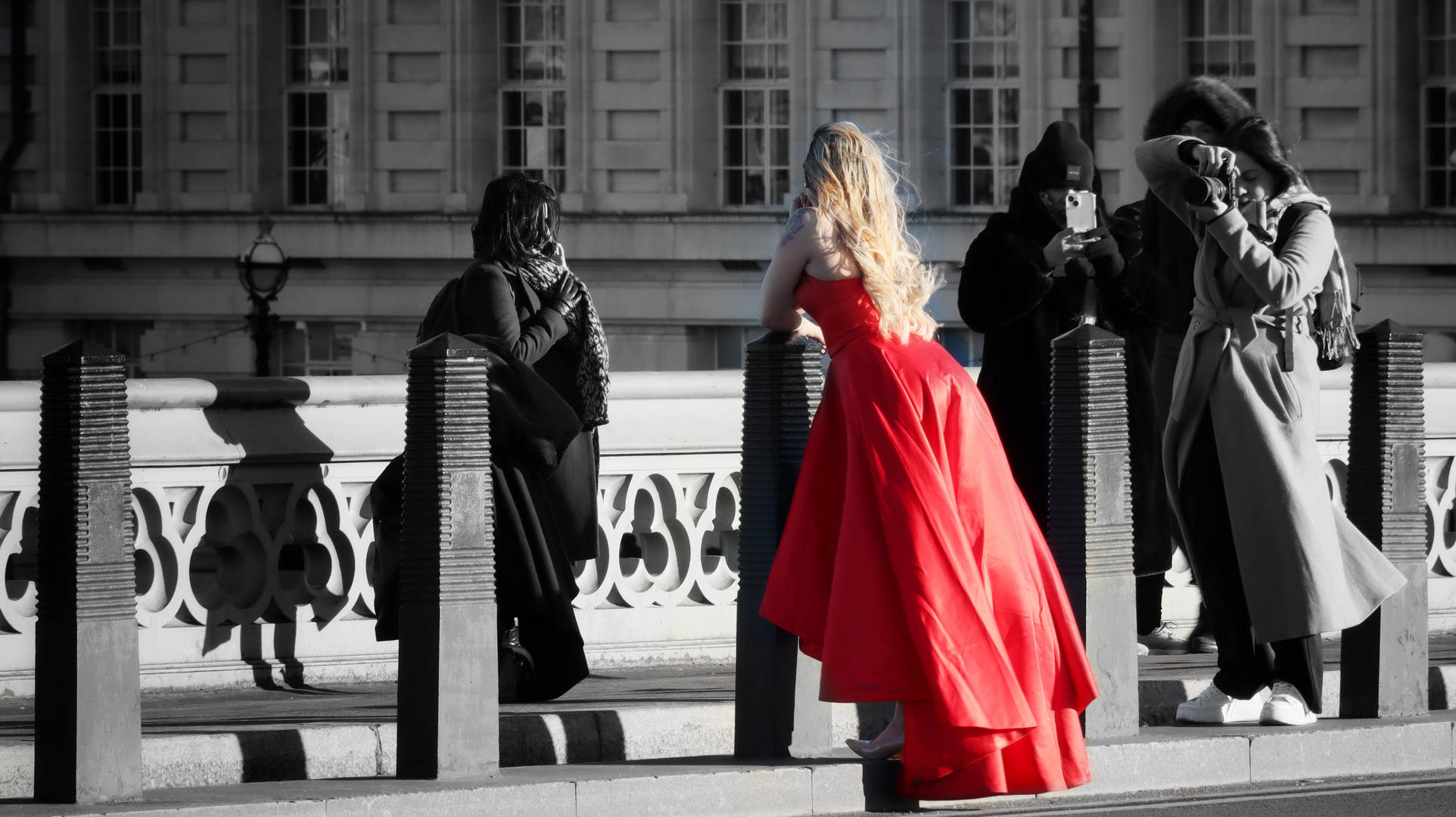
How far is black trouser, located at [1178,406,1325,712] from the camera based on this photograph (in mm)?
6699

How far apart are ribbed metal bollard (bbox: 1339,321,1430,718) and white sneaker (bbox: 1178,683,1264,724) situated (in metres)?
0.42

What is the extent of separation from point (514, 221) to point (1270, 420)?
2.45 meters

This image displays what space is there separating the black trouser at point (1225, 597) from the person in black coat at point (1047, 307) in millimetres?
520

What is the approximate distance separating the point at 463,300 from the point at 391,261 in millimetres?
21250

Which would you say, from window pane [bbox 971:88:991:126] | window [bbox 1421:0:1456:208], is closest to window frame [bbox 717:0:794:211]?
window pane [bbox 971:88:991:126]

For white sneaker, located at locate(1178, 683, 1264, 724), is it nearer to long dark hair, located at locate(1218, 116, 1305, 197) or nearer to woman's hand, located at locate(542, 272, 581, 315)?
long dark hair, located at locate(1218, 116, 1305, 197)

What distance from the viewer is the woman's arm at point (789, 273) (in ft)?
19.7

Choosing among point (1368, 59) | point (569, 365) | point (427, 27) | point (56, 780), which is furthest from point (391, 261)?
point (56, 780)

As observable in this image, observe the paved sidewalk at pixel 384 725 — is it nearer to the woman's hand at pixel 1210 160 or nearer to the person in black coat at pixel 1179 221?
the person in black coat at pixel 1179 221

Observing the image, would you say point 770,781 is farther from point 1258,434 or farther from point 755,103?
point 755,103

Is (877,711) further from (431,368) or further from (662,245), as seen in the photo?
(662,245)

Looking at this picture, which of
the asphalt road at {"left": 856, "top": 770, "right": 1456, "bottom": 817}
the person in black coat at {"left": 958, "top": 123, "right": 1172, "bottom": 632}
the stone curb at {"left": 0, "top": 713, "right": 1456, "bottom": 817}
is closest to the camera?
the stone curb at {"left": 0, "top": 713, "right": 1456, "bottom": 817}

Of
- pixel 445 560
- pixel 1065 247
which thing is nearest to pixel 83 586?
pixel 445 560

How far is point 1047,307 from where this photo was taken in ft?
23.9
